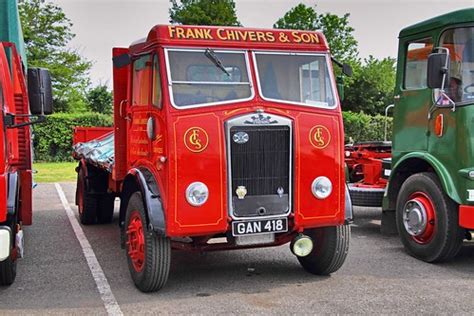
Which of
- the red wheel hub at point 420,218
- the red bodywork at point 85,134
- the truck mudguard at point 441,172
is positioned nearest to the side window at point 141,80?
the truck mudguard at point 441,172

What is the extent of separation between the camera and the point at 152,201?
5094 mm

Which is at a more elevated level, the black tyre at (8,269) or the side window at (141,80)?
the side window at (141,80)

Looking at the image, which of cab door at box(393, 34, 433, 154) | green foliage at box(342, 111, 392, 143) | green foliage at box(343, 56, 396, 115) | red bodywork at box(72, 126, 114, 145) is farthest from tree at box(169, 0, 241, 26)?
cab door at box(393, 34, 433, 154)

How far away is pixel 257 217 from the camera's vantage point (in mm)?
5188

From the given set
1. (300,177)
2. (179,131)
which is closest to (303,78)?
(300,177)

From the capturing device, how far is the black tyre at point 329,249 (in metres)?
5.69

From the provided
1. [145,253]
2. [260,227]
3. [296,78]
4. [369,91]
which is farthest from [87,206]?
[369,91]

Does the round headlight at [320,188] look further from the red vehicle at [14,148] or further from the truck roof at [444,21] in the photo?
the red vehicle at [14,148]

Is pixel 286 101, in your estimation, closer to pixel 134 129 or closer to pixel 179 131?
pixel 179 131

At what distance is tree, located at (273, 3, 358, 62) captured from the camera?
3603cm

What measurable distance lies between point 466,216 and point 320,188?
1792 mm

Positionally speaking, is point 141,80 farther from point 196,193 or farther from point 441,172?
point 441,172

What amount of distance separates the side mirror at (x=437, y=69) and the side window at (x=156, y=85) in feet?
9.77

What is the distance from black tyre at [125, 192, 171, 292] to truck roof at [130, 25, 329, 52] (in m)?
1.56
